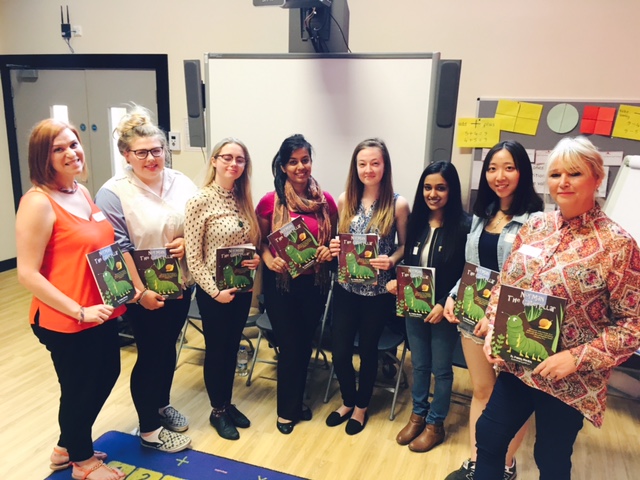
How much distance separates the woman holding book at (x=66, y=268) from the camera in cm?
175

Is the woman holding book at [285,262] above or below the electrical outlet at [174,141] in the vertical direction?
below

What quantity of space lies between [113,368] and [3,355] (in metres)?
1.76

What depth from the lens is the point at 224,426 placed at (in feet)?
8.09

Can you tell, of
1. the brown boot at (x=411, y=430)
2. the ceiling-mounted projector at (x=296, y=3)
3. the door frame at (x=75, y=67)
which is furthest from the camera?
the door frame at (x=75, y=67)

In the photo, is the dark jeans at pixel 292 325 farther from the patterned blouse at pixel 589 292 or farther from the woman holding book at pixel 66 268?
the patterned blouse at pixel 589 292

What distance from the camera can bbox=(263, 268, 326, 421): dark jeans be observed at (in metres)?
2.34

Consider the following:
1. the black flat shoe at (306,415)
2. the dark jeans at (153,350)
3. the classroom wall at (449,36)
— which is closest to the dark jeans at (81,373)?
the dark jeans at (153,350)

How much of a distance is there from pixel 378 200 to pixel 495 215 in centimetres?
56

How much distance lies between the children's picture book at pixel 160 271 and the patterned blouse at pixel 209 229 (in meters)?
0.08

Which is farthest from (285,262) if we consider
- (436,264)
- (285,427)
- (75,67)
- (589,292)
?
(75,67)

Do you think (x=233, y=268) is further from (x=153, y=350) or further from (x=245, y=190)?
(x=153, y=350)

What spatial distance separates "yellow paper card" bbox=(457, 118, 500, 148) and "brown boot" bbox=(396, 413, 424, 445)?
1.99 meters

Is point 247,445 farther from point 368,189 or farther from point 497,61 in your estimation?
point 497,61

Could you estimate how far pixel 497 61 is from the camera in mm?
3430
